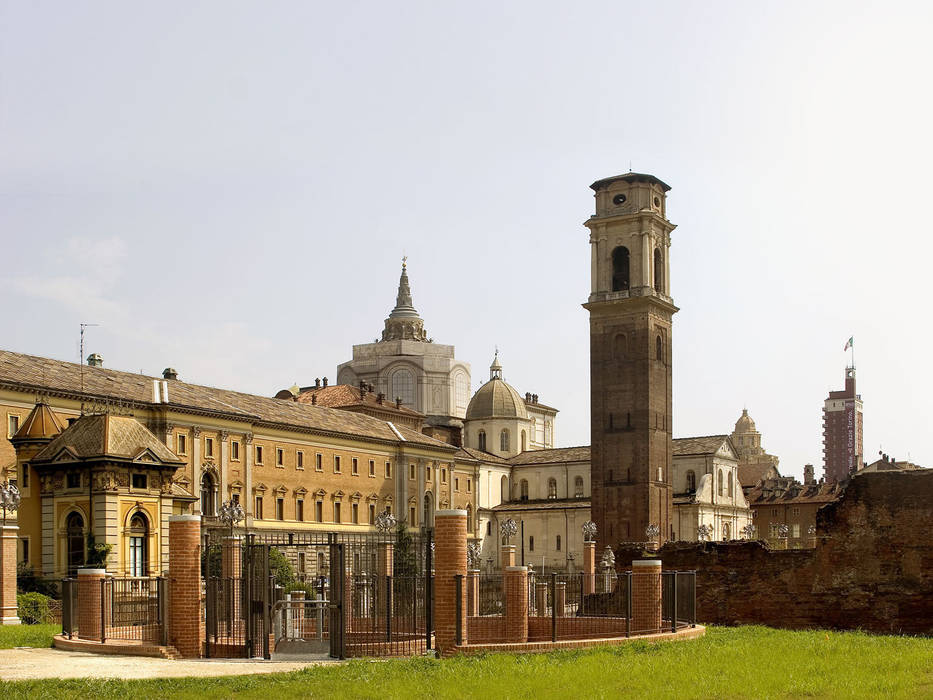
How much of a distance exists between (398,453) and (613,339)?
543 inches

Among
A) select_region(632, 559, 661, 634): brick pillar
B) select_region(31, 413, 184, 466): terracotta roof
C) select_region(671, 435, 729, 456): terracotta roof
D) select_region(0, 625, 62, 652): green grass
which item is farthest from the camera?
select_region(671, 435, 729, 456): terracotta roof

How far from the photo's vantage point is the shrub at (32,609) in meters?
30.7

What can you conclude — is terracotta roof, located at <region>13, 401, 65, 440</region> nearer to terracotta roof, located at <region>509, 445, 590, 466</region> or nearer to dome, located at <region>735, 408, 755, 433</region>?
terracotta roof, located at <region>509, 445, 590, 466</region>

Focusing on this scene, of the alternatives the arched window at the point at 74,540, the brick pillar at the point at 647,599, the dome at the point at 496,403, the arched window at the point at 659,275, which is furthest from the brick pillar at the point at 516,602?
the dome at the point at 496,403

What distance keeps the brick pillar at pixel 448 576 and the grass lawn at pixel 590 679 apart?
3.51 feet

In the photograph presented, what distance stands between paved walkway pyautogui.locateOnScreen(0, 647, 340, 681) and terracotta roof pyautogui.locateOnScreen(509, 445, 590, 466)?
228 ft

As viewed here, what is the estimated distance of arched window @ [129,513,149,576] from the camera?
120 feet

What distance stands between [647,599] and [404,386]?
9020cm

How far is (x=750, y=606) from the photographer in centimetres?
3195

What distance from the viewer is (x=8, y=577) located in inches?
1143

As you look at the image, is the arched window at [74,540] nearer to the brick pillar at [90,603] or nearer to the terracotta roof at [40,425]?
the terracotta roof at [40,425]

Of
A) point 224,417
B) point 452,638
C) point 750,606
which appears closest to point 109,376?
point 224,417

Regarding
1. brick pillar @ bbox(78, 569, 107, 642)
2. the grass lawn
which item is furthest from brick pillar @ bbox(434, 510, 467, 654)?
brick pillar @ bbox(78, 569, 107, 642)

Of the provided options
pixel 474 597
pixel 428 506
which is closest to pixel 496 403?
A: pixel 428 506
